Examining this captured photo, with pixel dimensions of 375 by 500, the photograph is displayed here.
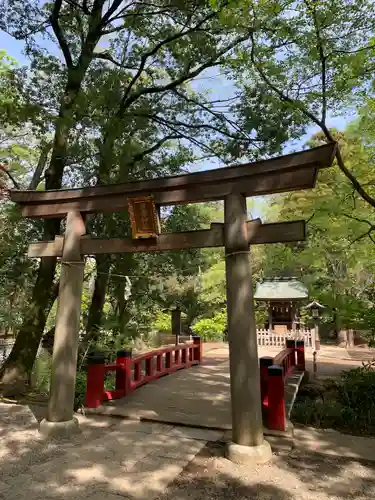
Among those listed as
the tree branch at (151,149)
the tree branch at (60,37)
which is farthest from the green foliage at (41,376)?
the tree branch at (60,37)

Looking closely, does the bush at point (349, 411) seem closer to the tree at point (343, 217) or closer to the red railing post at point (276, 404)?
the tree at point (343, 217)

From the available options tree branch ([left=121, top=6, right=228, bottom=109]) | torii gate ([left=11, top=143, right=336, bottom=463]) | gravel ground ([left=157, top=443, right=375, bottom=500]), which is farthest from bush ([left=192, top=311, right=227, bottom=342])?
gravel ground ([left=157, top=443, right=375, bottom=500])

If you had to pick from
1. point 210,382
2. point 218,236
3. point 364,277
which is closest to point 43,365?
point 210,382

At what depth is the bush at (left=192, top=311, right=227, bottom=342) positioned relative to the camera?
23.5 metres

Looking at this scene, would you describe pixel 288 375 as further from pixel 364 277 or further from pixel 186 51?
pixel 364 277

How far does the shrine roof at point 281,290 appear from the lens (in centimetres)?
2158

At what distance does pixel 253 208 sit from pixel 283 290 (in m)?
8.79

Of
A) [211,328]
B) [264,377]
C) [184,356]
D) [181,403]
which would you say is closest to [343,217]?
[184,356]

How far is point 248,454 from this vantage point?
13.5 feet

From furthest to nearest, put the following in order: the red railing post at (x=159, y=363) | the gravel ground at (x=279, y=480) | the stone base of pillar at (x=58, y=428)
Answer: the red railing post at (x=159, y=363), the stone base of pillar at (x=58, y=428), the gravel ground at (x=279, y=480)

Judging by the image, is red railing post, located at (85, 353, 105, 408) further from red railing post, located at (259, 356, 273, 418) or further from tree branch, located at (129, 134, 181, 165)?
tree branch, located at (129, 134, 181, 165)

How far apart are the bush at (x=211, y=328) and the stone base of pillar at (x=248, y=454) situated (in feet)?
63.8

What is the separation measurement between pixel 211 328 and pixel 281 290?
513 centimetres

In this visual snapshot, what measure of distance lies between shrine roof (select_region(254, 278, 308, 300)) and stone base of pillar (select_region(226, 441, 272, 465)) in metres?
17.7
